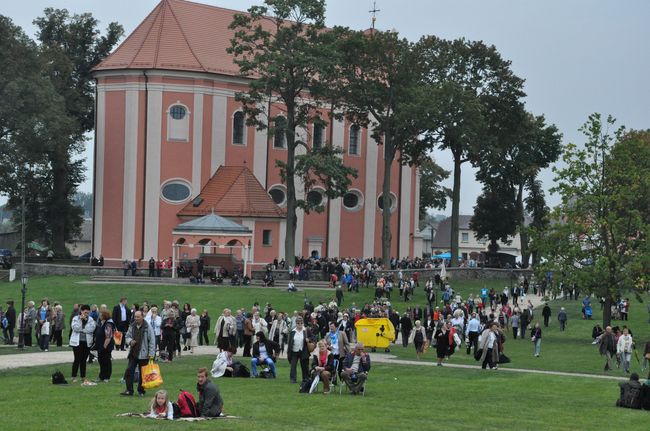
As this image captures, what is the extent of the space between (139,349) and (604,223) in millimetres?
27161

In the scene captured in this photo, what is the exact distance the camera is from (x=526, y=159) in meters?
85.4

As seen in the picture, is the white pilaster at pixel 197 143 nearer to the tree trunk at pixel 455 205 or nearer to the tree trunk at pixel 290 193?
the tree trunk at pixel 290 193

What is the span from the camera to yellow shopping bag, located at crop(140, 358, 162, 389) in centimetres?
2228

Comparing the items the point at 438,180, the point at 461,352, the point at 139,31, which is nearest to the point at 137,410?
the point at 461,352

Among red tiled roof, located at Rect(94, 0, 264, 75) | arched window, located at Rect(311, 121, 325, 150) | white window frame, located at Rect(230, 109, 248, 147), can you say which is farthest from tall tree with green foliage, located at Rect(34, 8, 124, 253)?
arched window, located at Rect(311, 121, 325, 150)

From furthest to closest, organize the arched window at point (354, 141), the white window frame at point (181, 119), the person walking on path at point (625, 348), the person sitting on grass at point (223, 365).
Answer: the arched window at point (354, 141) → the white window frame at point (181, 119) → the person walking on path at point (625, 348) → the person sitting on grass at point (223, 365)

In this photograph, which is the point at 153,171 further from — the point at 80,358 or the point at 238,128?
the point at 80,358

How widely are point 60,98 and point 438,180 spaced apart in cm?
5234

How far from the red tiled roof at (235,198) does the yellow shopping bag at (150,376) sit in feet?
143

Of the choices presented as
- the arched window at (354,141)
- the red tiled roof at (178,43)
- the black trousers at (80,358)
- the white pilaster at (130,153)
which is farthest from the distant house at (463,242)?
the black trousers at (80,358)

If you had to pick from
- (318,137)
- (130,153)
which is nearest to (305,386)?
(130,153)

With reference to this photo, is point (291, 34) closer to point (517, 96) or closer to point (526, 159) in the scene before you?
point (517, 96)

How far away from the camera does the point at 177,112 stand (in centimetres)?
A: 6962

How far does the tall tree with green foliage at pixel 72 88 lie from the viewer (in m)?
74.9
